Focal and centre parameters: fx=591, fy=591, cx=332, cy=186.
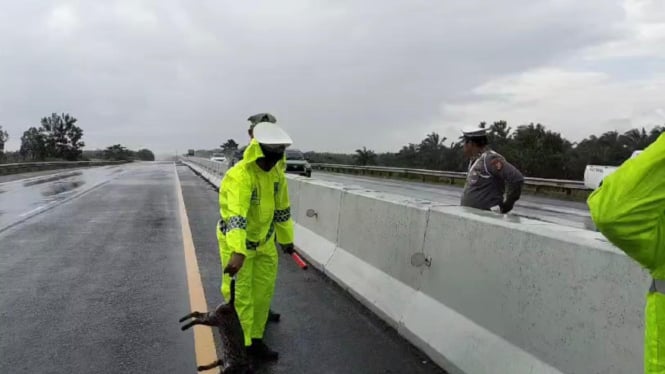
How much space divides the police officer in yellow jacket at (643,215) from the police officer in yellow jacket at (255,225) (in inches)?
103

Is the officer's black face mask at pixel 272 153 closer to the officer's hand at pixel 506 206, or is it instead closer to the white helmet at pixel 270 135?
the white helmet at pixel 270 135

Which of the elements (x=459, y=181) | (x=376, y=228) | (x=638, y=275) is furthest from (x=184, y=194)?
(x=638, y=275)

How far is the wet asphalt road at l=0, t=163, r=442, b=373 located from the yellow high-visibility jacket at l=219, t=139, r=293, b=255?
3.24 ft

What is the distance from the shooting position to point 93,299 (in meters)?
6.22

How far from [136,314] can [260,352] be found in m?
1.81

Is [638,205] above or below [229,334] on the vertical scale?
above

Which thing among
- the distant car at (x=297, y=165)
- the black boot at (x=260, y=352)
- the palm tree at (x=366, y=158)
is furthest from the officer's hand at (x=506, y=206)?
the palm tree at (x=366, y=158)

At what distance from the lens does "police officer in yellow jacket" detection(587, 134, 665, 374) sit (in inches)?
67.3

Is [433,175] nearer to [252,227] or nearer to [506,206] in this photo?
[506,206]

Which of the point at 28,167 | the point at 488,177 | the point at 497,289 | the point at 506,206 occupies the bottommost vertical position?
the point at 28,167

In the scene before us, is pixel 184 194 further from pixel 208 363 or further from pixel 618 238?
pixel 618 238

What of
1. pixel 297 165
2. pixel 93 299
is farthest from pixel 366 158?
pixel 93 299

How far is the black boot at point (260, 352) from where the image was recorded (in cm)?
448

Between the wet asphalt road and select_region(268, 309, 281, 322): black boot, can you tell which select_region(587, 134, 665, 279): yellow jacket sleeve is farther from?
select_region(268, 309, 281, 322): black boot
